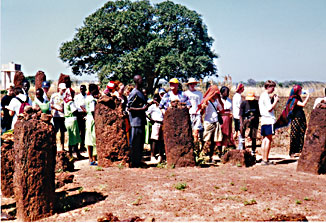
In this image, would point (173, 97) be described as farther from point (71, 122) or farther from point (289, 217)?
point (289, 217)

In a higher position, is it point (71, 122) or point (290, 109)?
point (290, 109)

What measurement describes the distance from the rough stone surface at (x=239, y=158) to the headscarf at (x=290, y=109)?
1507 millimetres

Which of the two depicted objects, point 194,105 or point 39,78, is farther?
point 39,78

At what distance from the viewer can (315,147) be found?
8391mm

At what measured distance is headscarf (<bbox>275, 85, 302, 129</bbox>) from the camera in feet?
33.3

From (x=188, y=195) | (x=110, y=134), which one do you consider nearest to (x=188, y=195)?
(x=188, y=195)

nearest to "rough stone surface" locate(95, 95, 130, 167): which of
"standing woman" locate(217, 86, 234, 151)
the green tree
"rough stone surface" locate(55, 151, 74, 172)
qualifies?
"rough stone surface" locate(55, 151, 74, 172)

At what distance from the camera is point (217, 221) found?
530 centimetres

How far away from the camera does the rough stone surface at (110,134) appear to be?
826cm

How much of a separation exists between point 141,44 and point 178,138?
18.0 metres

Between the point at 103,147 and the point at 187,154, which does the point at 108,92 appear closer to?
the point at 103,147

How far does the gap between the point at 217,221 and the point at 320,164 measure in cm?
402

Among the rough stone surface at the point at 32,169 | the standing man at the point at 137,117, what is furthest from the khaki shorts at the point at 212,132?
the rough stone surface at the point at 32,169

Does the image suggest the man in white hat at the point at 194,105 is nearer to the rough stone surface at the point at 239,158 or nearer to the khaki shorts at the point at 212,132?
the khaki shorts at the point at 212,132
